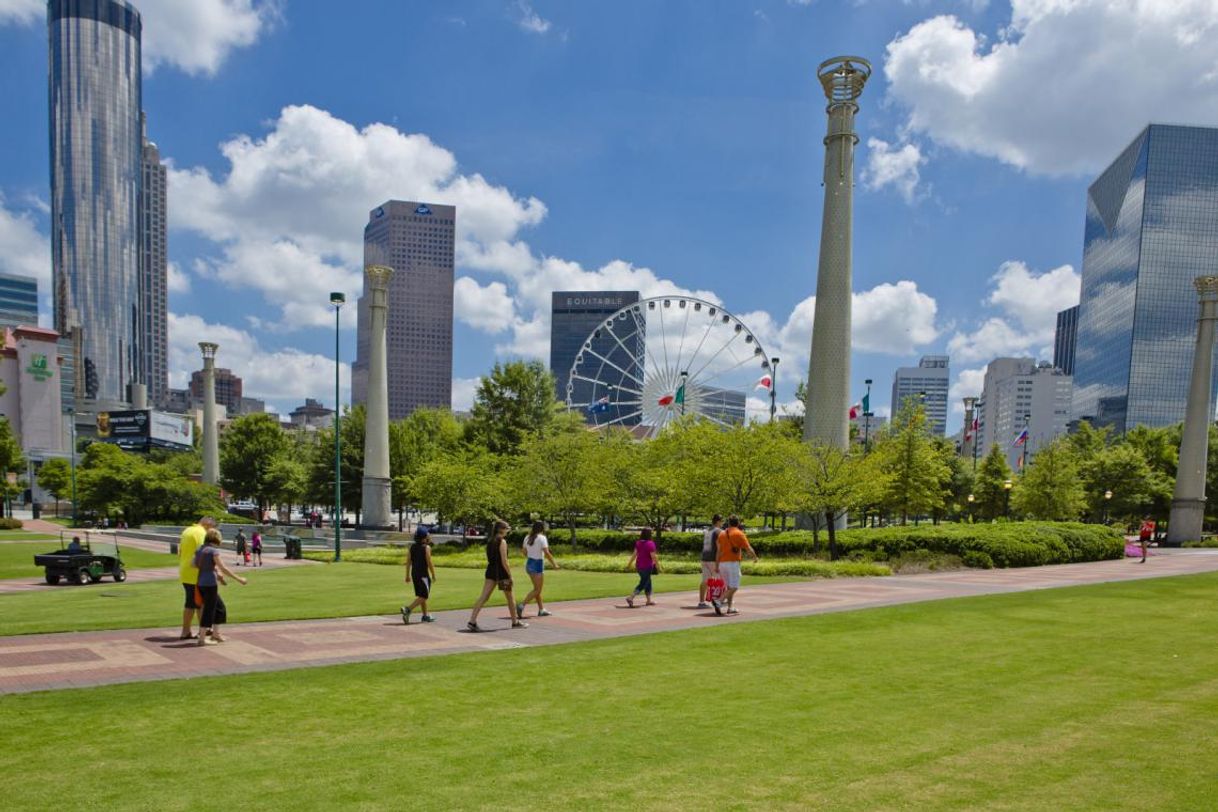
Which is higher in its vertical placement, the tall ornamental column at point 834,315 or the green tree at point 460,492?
the tall ornamental column at point 834,315

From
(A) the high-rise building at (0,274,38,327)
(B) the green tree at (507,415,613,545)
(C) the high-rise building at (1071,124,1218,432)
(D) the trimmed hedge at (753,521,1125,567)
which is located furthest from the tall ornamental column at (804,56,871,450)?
(A) the high-rise building at (0,274,38,327)

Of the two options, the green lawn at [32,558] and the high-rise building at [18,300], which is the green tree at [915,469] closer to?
the green lawn at [32,558]

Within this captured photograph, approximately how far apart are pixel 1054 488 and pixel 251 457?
62.6 metres

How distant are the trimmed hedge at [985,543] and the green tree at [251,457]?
168 ft

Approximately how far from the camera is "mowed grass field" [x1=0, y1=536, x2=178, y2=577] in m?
25.0

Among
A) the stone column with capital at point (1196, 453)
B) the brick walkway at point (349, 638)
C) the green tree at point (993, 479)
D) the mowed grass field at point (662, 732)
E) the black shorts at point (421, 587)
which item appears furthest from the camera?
the green tree at point (993, 479)

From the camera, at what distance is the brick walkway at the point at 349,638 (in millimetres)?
8992

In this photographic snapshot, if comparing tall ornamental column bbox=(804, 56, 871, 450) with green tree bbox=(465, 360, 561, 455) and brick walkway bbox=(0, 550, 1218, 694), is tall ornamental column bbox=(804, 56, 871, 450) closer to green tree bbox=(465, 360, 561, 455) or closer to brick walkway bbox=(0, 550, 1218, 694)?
brick walkway bbox=(0, 550, 1218, 694)

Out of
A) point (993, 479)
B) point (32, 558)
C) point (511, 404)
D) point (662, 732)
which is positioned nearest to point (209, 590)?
point (662, 732)

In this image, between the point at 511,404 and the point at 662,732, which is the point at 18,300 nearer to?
the point at 511,404

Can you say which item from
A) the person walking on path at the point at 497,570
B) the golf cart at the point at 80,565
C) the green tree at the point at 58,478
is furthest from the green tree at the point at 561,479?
the green tree at the point at 58,478

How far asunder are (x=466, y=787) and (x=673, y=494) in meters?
26.6

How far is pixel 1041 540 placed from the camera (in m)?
27.7

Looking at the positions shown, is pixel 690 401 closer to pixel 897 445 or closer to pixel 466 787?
pixel 897 445
